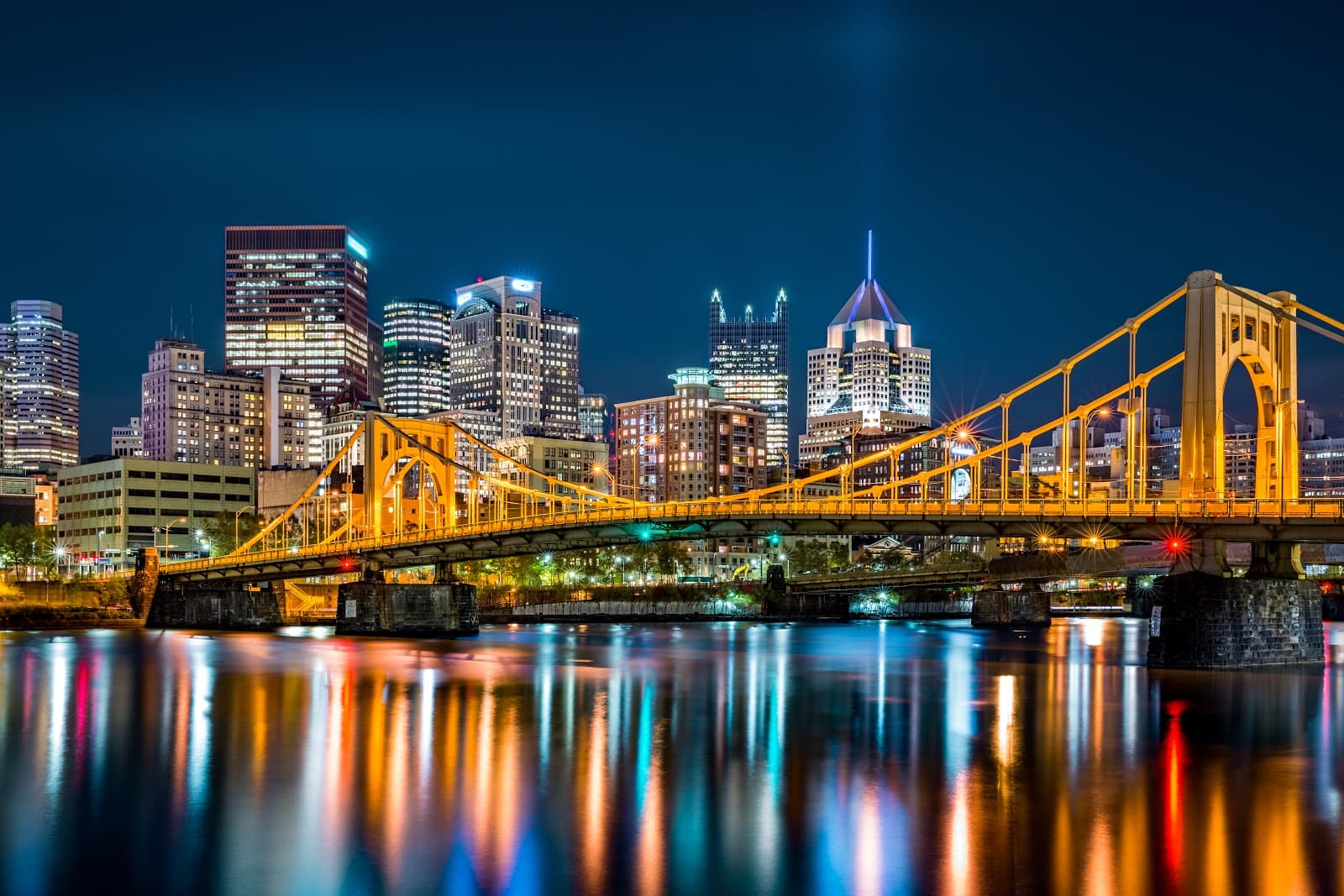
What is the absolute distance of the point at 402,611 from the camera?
9000 centimetres

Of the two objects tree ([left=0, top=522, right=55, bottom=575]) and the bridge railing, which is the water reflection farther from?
tree ([left=0, top=522, right=55, bottom=575])

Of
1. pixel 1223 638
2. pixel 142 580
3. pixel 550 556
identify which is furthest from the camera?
pixel 550 556

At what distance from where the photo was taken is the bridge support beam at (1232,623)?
58188 millimetres

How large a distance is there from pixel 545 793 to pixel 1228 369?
1665 inches

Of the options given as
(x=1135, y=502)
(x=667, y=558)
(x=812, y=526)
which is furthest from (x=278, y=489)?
(x=1135, y=502)

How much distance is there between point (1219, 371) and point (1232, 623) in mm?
10556

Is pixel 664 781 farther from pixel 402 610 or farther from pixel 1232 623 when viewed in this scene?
pixel 402 610

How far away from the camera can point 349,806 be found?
2720 centimetres

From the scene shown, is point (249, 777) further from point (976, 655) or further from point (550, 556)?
point (550, 556)

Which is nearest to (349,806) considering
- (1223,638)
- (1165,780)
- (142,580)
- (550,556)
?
(1165,780)

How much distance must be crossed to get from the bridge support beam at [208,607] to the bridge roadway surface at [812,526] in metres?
5.58

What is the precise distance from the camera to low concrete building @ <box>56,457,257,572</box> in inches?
6703

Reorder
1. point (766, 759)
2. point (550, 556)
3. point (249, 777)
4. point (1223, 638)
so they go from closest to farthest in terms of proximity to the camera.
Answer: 1. point (249, 777)
2. point (766, 759)
3. point (1223, 638)
4. point (550, 556)

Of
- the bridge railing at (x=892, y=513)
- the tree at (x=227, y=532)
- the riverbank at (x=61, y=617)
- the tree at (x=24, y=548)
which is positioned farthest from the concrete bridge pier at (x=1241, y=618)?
the tree at (x=24, y=548)
